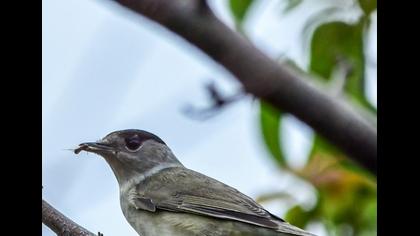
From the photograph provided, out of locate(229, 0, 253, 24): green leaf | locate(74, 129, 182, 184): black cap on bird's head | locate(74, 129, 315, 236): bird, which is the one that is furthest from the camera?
locate(229, 0, 253, 24): green leaf

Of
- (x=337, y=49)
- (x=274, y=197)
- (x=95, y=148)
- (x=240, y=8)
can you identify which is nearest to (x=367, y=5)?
(x=337, y=49)

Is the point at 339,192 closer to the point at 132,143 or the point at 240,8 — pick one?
the point at 240,8

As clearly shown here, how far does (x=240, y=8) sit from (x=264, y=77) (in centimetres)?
51

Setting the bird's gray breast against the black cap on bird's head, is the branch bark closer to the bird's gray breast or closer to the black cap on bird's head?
the black cap on bird's head

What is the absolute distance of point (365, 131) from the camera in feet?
12.6

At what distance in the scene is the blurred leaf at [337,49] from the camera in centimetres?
359

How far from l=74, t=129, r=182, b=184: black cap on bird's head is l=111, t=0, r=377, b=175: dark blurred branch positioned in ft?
2.14

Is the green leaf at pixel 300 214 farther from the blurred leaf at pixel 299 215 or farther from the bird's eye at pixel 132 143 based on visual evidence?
the bird's eye at pixel 132 143

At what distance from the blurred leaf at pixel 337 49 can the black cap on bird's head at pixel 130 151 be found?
43.4 inches

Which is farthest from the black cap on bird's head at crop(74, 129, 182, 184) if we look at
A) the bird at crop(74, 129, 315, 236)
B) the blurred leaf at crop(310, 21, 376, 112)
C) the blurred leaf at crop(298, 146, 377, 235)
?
the blurred leaf at crop(298, 146, 377, 235)

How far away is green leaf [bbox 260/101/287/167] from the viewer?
399 centimetres

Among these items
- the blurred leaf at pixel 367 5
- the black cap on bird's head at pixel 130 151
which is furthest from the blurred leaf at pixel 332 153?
the black cap on bird's head at pixel 130 151

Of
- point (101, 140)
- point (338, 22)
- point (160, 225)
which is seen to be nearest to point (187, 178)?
point (160, 225)
